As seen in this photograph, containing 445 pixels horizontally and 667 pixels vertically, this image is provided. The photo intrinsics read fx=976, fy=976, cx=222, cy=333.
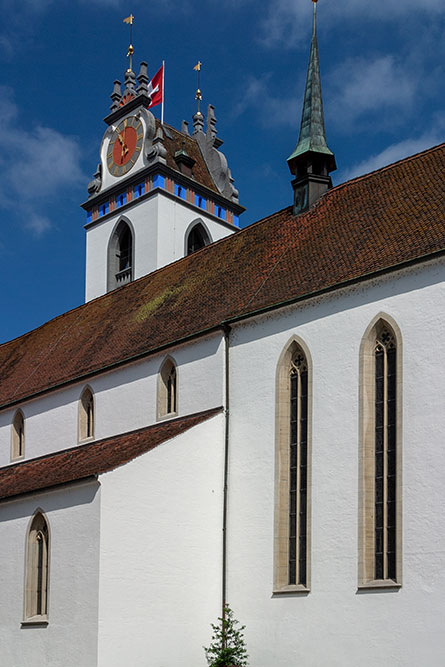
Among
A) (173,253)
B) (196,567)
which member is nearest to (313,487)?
(196,567)

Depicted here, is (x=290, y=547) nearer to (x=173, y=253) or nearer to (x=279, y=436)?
(x=279, y=436)

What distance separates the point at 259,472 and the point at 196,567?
2.43 meters

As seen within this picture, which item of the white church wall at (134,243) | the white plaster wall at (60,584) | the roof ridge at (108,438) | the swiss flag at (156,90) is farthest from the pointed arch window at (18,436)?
the swiss flag at (156,90)

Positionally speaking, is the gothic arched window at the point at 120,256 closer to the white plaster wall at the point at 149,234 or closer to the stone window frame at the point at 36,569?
the white plaster wall at the point at 149,234

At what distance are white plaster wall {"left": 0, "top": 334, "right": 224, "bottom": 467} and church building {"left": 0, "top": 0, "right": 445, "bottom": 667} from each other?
0.07 meters

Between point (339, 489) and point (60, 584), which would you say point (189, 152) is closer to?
point (60, 584)

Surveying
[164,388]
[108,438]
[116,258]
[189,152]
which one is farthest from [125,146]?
[164,388]

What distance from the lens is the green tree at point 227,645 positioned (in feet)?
64.8

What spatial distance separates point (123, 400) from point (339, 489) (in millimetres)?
8343

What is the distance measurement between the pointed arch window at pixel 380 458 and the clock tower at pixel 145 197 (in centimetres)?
2063

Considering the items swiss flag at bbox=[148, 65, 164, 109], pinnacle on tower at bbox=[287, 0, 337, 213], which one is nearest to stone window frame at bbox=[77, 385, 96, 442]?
pinnacle on tower at bbox=[287, 0, 337, 213]

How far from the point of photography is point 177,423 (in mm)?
22938

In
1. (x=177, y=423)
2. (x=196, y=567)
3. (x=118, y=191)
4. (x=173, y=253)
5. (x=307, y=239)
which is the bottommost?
(x=196, y=567)

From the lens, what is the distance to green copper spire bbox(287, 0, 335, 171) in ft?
84.8
